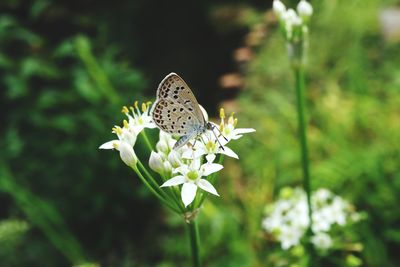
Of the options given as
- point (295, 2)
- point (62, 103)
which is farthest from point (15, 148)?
point (295, 2)

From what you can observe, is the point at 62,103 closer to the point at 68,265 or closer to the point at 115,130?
the point at 68,265

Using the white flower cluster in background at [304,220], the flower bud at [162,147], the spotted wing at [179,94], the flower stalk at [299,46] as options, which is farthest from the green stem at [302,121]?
the flower bud at [162,147]

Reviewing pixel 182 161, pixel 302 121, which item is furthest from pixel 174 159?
pixel 302 121

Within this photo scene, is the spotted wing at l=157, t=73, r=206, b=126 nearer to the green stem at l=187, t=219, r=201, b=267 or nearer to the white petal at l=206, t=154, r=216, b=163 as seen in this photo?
the white petal at l=206, t=154, r=216, b=163

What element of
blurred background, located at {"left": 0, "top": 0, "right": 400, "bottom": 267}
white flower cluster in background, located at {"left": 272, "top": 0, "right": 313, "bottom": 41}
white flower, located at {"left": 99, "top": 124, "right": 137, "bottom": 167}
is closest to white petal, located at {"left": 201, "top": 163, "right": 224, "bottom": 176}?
white flower, located at {"left": 99, "top": 124, "right": 137, "bottom": 167}

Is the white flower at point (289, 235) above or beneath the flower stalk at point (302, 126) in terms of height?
beneath

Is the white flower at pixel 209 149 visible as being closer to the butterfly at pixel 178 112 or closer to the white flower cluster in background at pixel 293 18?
the butterfly at pixel 178 112
